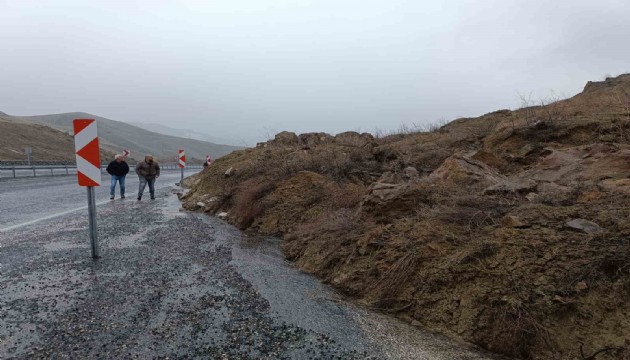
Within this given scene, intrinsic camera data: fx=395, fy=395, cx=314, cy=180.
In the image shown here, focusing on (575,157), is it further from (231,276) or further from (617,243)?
(231,276)

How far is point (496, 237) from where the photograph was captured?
4559 mm

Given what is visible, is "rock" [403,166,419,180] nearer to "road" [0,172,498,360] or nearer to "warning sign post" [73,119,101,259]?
"road" [0,172,498,360]

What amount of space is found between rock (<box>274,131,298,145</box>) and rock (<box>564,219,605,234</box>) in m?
14.7

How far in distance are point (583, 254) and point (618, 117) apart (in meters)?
7.03

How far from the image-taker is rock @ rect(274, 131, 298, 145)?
1856 cm

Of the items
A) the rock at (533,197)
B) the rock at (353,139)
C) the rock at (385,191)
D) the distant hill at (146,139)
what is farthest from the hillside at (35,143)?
the distant hill at (146,139)

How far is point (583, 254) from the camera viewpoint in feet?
12.6

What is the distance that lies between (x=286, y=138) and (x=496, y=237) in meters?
15.1

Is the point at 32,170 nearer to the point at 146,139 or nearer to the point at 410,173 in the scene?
the point at 410,173

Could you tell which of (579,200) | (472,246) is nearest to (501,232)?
(472,246)

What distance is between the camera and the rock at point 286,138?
18.6 meters

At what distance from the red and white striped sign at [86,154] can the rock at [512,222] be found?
6080mm

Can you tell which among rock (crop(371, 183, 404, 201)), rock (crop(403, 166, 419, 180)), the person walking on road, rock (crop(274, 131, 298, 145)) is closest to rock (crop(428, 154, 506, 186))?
rock (crop(371, 183, 404, 201))

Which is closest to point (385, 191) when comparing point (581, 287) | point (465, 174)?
point (465, 174)
